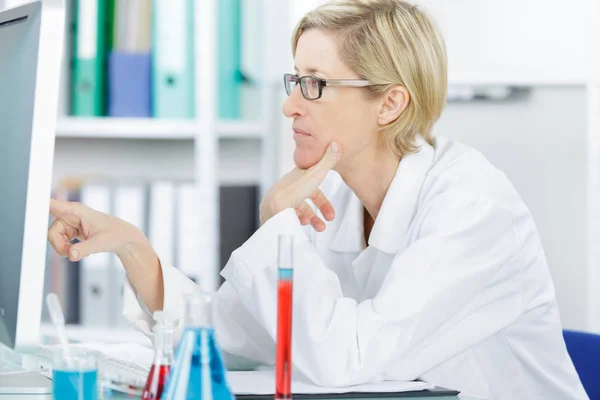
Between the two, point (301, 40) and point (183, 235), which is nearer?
point (301, 40)

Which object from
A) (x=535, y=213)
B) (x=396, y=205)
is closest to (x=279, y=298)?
(x=396, y=205)

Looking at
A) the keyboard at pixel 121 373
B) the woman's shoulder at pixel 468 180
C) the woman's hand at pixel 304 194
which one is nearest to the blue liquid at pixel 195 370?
the keyboard at pixel 121 373

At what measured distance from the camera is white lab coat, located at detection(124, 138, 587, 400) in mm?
1343

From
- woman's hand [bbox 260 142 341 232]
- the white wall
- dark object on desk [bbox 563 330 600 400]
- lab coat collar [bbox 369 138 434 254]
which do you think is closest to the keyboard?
woman's hand [bbox 260 142 341 232]

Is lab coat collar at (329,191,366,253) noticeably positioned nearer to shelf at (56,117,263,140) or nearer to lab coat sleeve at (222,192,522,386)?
lab coat sleeve at (222,192,522,386)

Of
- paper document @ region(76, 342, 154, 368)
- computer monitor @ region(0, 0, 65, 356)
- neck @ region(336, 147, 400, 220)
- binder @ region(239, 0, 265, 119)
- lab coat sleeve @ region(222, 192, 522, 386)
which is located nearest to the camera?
computer monitor @ region(0, 0, 65, 356)

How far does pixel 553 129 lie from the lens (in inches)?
100

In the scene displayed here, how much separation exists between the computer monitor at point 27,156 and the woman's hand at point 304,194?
2.13 ft

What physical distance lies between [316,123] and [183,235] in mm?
920

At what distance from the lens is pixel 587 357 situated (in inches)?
62.4

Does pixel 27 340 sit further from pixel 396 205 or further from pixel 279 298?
pixel 396 205

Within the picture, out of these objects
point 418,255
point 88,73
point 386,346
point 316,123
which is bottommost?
point 386,346

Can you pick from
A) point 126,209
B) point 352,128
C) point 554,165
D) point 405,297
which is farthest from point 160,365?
point 554,165

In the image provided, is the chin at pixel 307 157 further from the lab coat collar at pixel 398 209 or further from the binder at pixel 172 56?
the binder at pixel 172 56
